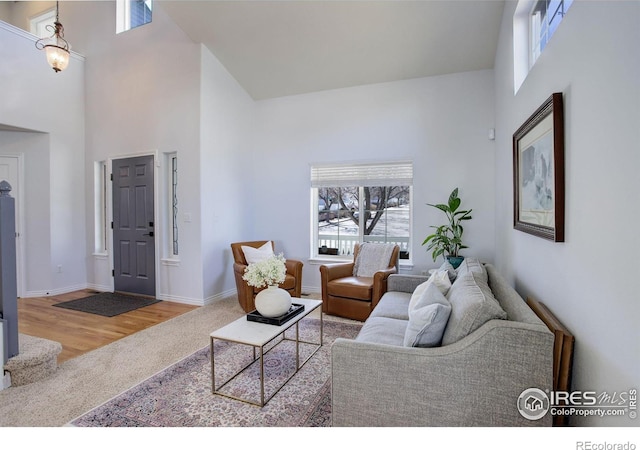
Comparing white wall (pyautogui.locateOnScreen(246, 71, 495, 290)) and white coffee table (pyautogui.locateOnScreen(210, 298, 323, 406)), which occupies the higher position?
white wall (pyautogui.locateOnScreen(246, 71, 495, 290))

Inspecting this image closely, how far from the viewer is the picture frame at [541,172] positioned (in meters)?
1.62

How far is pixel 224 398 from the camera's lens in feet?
6.84

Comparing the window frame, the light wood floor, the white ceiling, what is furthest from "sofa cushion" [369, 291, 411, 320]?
the window frame

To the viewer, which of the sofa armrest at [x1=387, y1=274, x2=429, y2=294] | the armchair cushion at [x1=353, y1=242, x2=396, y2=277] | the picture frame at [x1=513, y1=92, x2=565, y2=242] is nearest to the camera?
the picture frame at [x1=513, y1=92, x2=565, y2=242]

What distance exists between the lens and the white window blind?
4.39 meters

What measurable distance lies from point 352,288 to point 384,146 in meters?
2.09

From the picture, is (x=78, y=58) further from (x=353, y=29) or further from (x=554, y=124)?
(x=554, y=124)

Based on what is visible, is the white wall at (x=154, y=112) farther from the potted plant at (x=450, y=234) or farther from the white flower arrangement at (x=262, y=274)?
the potted plant at (x=450, y=234)

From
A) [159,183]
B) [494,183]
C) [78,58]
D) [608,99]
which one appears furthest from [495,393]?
[78,58]

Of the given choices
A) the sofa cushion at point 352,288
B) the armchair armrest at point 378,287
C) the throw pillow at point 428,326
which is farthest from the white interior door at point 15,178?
the throw pillow at point 428,326

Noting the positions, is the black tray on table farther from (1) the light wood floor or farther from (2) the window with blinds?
(2) the window with blinds


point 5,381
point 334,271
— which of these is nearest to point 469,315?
point 334,271

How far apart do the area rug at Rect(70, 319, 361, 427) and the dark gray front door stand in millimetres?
2461
